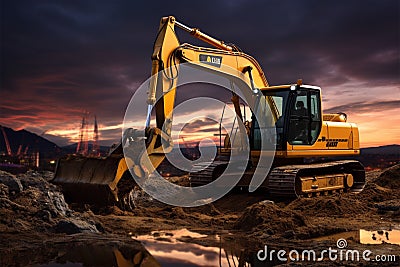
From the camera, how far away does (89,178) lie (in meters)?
9.17

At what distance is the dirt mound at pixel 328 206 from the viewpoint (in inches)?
391

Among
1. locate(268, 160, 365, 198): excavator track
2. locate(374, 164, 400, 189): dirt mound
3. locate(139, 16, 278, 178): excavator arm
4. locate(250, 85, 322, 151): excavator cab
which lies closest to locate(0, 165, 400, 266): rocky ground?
locate(268, 160, 365, 198): excavator track

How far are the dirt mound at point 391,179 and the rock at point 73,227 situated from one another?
33.4 feet

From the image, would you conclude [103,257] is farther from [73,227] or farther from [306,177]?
[306,177]

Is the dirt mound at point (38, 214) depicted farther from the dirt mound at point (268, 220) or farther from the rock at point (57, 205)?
the dirt mound at point (268, 220)

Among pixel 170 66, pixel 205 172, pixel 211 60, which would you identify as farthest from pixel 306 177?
pixel 170 66

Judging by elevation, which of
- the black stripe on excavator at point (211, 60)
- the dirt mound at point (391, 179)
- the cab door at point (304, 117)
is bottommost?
the dirt mound at point (391, 179)

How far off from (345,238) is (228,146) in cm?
562

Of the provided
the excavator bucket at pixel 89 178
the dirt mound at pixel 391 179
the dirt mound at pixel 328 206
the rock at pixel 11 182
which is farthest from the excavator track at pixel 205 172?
the dirt mound at pixel 391 179

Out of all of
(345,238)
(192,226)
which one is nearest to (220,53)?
(192,226)

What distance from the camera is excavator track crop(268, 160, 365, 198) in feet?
36.0

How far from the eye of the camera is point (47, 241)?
6438 millimetres

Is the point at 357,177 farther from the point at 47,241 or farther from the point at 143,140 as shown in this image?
the point at 47,241

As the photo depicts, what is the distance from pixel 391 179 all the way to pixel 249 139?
545 cm
